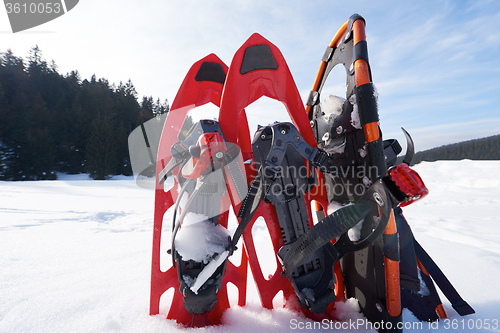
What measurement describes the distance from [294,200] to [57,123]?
108ft

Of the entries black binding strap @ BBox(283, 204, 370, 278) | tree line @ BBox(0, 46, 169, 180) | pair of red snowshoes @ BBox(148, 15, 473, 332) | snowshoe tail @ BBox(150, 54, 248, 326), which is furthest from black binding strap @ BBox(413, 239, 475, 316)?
tree line @ BBox(0, 46, 169, 180)

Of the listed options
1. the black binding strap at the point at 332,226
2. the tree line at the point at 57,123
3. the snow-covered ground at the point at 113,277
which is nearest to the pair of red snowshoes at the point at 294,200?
the black binding strap at the point at 332,226

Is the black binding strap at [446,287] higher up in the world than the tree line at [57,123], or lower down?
lower down

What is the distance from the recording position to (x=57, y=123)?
24.5m

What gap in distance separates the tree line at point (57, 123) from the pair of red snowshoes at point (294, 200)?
25592 millimetres

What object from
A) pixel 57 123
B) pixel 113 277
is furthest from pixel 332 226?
pixel 57 123

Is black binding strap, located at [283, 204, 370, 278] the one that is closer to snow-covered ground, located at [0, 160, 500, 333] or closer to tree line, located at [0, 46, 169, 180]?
snow-covered ground, located at [0, 160, 500, 333]

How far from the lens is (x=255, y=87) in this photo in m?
1.55

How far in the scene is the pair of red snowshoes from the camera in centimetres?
115

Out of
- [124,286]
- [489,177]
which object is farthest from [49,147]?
[489,177]

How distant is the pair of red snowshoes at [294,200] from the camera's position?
45.1 inches

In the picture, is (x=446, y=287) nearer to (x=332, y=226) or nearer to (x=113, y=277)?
(x=332, y=226)

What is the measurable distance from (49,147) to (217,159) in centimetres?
2839

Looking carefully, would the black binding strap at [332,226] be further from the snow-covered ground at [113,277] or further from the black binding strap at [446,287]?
the black binding strap at [446,287]
